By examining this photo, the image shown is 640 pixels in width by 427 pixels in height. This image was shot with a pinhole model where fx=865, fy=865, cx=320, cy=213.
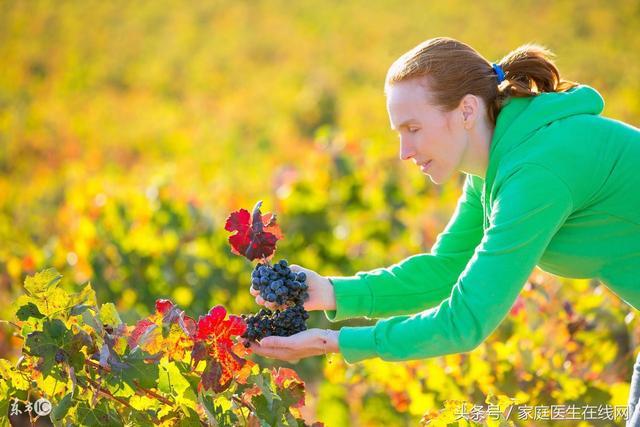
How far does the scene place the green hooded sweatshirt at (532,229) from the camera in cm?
152

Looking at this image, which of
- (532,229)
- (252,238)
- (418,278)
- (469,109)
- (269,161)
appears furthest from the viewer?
(269,161)

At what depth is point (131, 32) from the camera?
12.7m

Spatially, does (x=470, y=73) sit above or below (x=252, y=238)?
above

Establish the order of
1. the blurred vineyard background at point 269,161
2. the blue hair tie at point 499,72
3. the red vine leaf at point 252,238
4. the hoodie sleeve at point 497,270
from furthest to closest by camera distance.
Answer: the blurred vineyard background at point 269,161 → the blue hair tie at point 499,72 → the red vine leaf at point 252,238 → the hoodie sleeve at point 497,270

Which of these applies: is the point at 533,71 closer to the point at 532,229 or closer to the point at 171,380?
the point at 532,229

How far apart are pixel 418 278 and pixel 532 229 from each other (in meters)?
0.46

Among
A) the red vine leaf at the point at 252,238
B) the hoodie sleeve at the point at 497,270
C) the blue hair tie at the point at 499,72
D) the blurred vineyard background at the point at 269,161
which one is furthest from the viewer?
the blurred vineyard background at the point at 269,161

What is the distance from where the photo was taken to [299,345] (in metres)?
1.60

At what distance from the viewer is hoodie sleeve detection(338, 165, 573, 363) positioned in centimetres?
151

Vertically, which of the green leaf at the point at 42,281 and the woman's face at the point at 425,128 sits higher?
the woman's face at the point at 425,128

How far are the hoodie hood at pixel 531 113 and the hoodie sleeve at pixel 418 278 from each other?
23cm

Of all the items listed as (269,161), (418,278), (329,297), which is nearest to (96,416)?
(329,297)

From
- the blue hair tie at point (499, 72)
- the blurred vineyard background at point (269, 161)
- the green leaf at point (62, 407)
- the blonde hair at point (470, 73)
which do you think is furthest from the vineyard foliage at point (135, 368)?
the blue hair tie at point (499, 72)

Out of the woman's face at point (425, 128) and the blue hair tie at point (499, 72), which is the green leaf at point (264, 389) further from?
the blue hair tie at point (499, 72)
